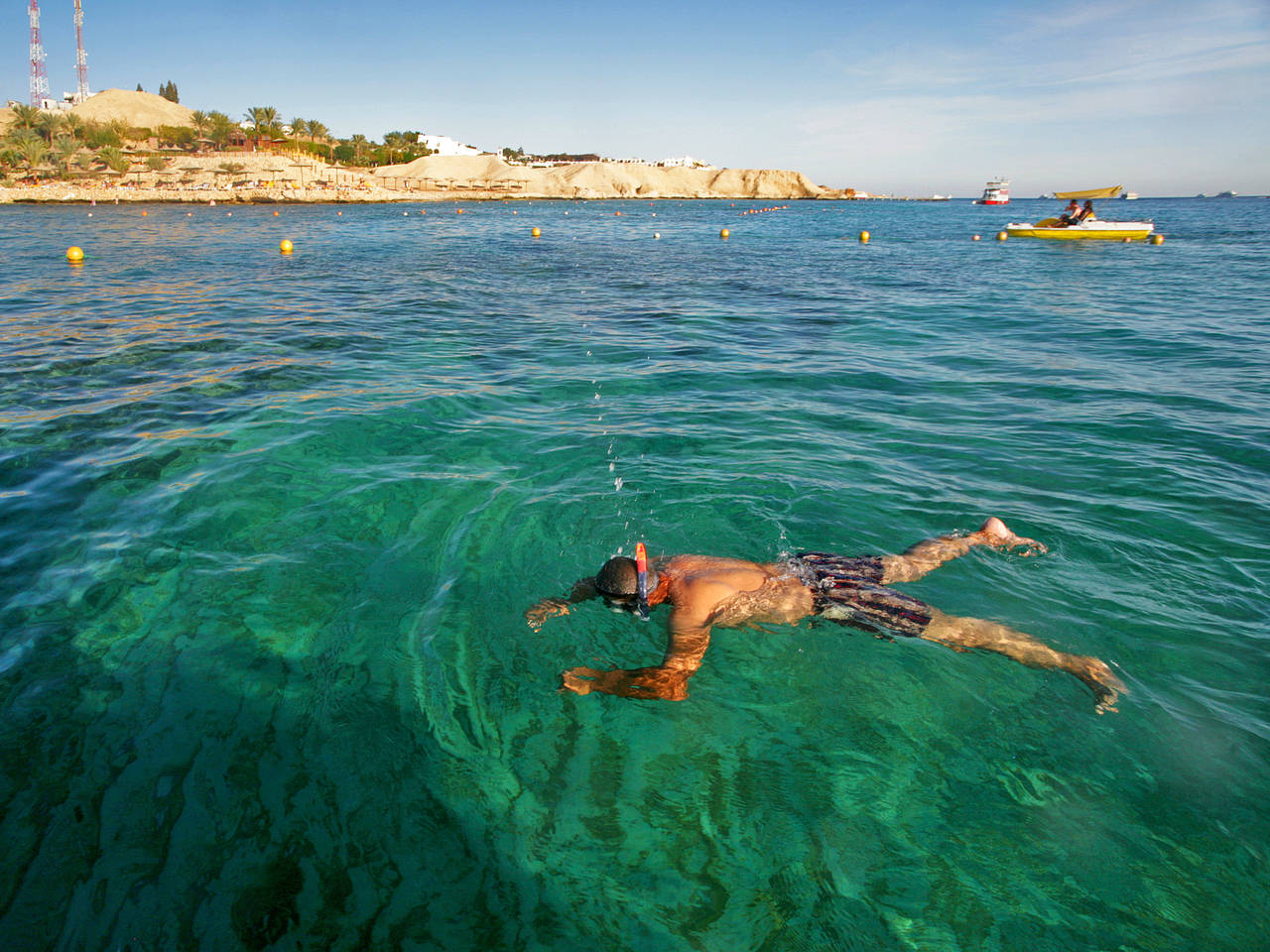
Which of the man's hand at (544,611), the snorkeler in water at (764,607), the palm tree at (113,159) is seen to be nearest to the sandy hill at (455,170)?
the palm tree at (113,159)

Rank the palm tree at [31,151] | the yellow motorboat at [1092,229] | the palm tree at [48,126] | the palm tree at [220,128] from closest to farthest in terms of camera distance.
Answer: the yellow motorboat at [1092,229] → the palm tree at [31,151] → the palm tree at [48,126] → the palm tree at [220,128]

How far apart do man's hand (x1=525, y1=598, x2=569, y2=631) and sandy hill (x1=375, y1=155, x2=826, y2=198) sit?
110 m

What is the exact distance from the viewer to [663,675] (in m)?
4.31

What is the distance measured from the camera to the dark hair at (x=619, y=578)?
14.3ft

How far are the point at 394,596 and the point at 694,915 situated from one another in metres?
3.46

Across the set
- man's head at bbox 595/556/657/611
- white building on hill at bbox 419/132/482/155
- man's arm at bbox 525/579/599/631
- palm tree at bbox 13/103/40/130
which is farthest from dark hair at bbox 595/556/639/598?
white building on hill at bbox 419/132/482/155

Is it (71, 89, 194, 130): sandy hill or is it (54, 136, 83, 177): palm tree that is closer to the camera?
(54, 136, 83, 177): palm tree

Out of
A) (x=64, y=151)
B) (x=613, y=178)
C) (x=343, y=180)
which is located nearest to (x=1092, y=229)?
(x=343, y=180)

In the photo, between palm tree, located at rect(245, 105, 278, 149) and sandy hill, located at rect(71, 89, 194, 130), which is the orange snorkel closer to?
palm tree, located at rect(245, 105, 278, 149)

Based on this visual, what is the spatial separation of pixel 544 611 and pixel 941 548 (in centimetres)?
345

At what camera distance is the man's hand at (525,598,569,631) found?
4.96 m

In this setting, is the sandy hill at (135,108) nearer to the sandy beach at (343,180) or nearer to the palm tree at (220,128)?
the sandy beach at (343,180)

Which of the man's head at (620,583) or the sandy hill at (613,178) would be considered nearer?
the man's head at (620,583)

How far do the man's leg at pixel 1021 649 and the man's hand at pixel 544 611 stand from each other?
2.68m
